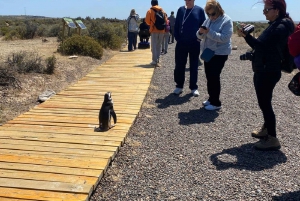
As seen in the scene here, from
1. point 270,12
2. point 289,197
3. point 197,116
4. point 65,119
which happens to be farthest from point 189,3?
point 289,197

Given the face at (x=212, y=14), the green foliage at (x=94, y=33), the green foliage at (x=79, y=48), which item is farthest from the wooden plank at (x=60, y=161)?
the green foliage at (x=94, y=33)

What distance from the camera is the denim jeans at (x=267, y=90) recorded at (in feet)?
12.6

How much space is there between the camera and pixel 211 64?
541cm

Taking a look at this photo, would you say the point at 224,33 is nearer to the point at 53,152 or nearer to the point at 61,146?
the point at 61,146

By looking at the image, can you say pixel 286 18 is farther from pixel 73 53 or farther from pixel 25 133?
pixel 73 53

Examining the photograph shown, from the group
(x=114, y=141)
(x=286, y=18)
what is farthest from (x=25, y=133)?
(x=286, y=18)

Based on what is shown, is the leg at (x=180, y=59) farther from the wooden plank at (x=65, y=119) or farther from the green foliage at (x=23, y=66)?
the green foliage at (x=23, y=66)

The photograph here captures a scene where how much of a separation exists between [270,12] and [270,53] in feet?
1.49

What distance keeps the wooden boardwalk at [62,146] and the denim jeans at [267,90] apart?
5.83ft

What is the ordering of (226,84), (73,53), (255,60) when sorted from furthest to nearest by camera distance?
(73,53) → (226,84) → (255,60)

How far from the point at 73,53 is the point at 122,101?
6.40 m

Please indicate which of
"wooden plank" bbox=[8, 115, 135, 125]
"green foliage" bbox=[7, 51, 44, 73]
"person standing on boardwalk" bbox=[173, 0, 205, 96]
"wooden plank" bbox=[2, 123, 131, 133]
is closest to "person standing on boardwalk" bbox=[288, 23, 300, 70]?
"wooden plank" bbox=[2, 123, 131, 133]

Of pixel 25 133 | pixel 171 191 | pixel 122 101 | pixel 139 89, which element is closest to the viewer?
pixel 171 191

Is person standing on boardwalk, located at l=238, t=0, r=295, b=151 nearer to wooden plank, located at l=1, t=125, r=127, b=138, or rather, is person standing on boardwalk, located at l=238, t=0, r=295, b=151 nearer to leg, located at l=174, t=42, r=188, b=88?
wooden plank, located at l=1, t=125, r=127, b=138
